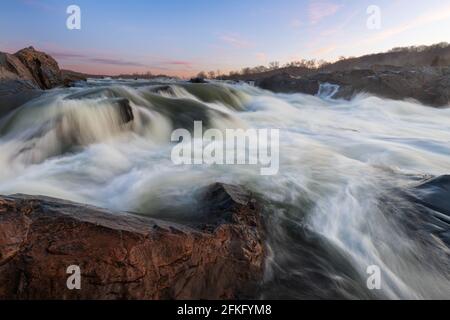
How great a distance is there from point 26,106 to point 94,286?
690cm

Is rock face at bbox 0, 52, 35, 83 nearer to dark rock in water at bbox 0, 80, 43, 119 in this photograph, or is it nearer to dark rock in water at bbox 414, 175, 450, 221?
dark rock in water at bbox 0, 80, 43, 119

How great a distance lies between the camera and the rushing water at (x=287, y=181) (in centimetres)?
358

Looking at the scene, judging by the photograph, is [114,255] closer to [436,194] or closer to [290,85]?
[436,194]

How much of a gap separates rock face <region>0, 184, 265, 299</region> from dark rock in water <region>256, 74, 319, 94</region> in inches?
794

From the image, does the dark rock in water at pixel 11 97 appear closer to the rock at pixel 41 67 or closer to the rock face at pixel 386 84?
the rock at pixel 41 67

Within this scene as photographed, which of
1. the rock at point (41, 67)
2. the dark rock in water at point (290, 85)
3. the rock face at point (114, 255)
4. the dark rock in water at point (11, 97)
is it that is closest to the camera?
the rock face at point (114, 255)

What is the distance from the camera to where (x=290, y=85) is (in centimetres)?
2267

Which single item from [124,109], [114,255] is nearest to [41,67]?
[124,109]

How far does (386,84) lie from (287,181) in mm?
17195

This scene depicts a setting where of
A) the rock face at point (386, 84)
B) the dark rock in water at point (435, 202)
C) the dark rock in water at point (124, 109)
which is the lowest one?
the dark rock in water at point (435, 202)

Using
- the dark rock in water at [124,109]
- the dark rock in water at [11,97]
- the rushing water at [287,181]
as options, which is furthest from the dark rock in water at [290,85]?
the dark rock in water at [11,97]

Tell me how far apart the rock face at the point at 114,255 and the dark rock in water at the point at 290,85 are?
20.2 m

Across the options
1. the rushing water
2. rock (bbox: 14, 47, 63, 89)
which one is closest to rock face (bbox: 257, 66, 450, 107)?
the rushing water
